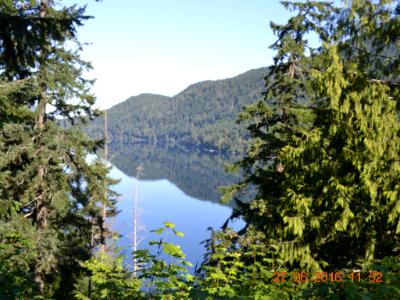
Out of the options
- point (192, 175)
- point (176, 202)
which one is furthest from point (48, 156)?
point (192, 175)

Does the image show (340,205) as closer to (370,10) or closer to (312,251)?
(312,251)

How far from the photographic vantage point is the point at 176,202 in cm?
8588

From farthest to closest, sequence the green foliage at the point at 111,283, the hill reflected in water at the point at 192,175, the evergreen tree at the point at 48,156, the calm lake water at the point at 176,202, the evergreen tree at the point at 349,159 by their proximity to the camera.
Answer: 1. the hill reflected in water at the point at 192,175
2. the calm lake water at the point at 176,202
3. the evergreen tree at the point at 48,156
4. the evergreen tree at the point at 349,159
5. the green foliage at the point at 111,283

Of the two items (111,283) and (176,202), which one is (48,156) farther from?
(176,202)

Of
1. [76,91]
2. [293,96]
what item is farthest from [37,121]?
[293,96]

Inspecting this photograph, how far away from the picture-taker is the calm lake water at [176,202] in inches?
2152

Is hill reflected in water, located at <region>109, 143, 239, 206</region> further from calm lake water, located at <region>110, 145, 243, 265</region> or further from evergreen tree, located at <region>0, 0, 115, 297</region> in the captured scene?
evergreen tree, located at <region>0, 0, 115, 297</region>

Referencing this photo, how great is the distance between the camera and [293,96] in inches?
583

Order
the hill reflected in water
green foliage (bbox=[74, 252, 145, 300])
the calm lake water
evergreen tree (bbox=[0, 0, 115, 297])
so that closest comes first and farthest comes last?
green foliage (bbox=[74, 252, 145, 300]) → evergreen tree (bbox=[0, 0, 115, 297]) → the calm lake water → the hill reflected in water

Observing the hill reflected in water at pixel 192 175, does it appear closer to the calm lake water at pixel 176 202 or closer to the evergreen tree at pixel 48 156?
the calm lake water at pixel 176 202

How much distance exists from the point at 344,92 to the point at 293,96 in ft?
23.4

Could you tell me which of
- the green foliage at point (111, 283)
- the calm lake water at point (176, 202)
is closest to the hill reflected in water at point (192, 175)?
the calm lake water at point (176, 202)

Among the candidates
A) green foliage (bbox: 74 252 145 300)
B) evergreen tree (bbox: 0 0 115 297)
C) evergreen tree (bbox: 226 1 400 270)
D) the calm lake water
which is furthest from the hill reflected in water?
green foliage (bbox: 74 252 145 300)

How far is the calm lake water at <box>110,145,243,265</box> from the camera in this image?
54656 millimetres
